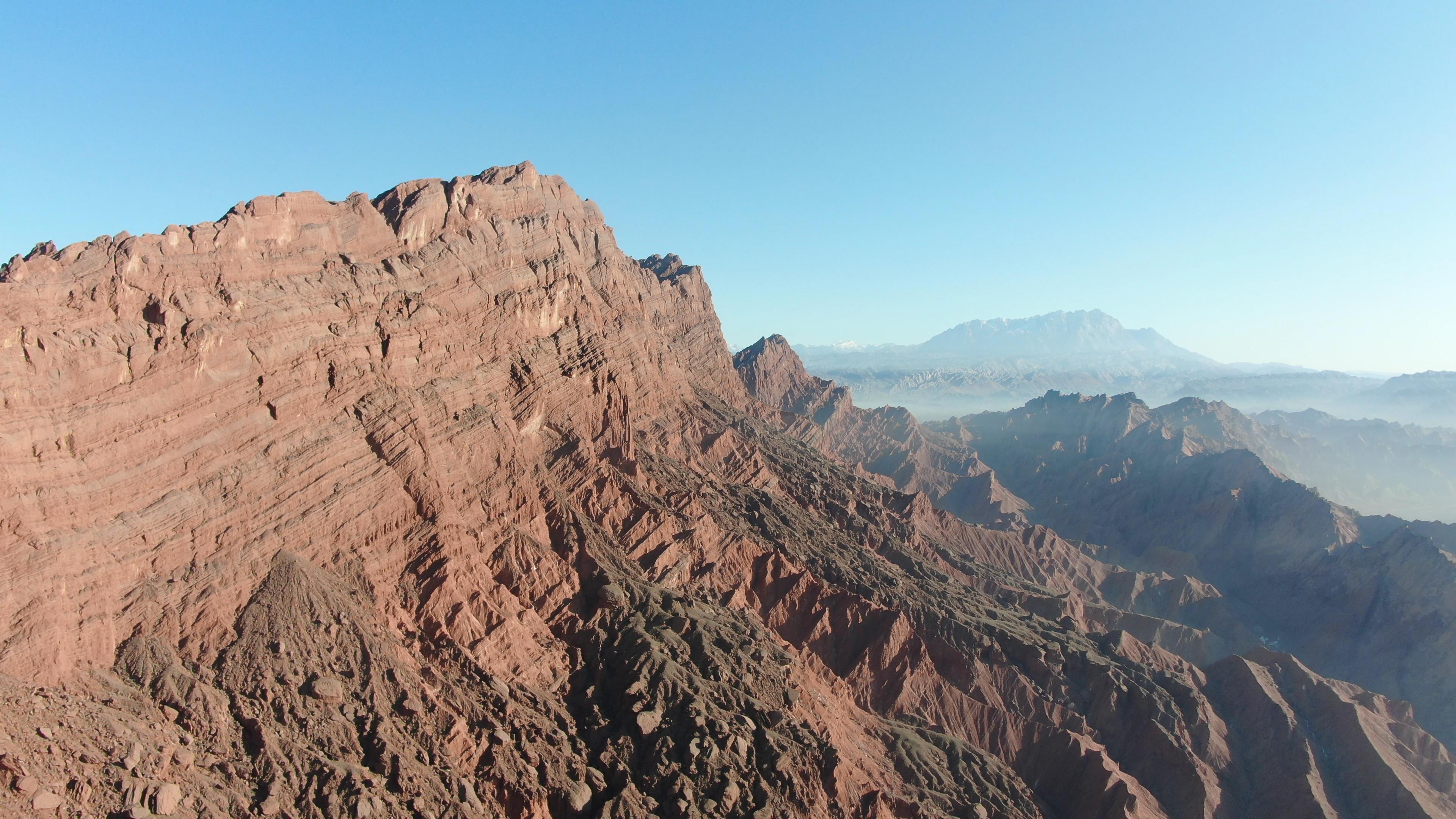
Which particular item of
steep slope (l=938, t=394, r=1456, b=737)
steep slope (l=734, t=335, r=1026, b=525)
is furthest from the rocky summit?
steep slope (l=734, t=335, r=1026, b=525)

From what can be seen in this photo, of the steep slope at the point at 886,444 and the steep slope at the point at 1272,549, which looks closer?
the steep slope at the point at 1272,549

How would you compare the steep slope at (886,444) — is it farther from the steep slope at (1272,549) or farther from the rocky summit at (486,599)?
the rocky summit at (486,599)

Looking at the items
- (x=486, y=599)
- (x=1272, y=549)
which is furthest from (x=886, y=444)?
(x=486, y=599)

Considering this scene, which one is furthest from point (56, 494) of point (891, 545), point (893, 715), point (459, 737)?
point (891, 545)

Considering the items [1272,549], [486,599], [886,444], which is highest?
[486,599]

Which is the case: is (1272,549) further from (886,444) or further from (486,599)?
(486,599)

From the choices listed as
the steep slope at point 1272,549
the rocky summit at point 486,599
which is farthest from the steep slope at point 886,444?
the rocky summit at point 486,599

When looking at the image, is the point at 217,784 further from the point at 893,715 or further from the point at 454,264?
the point at 893,715
